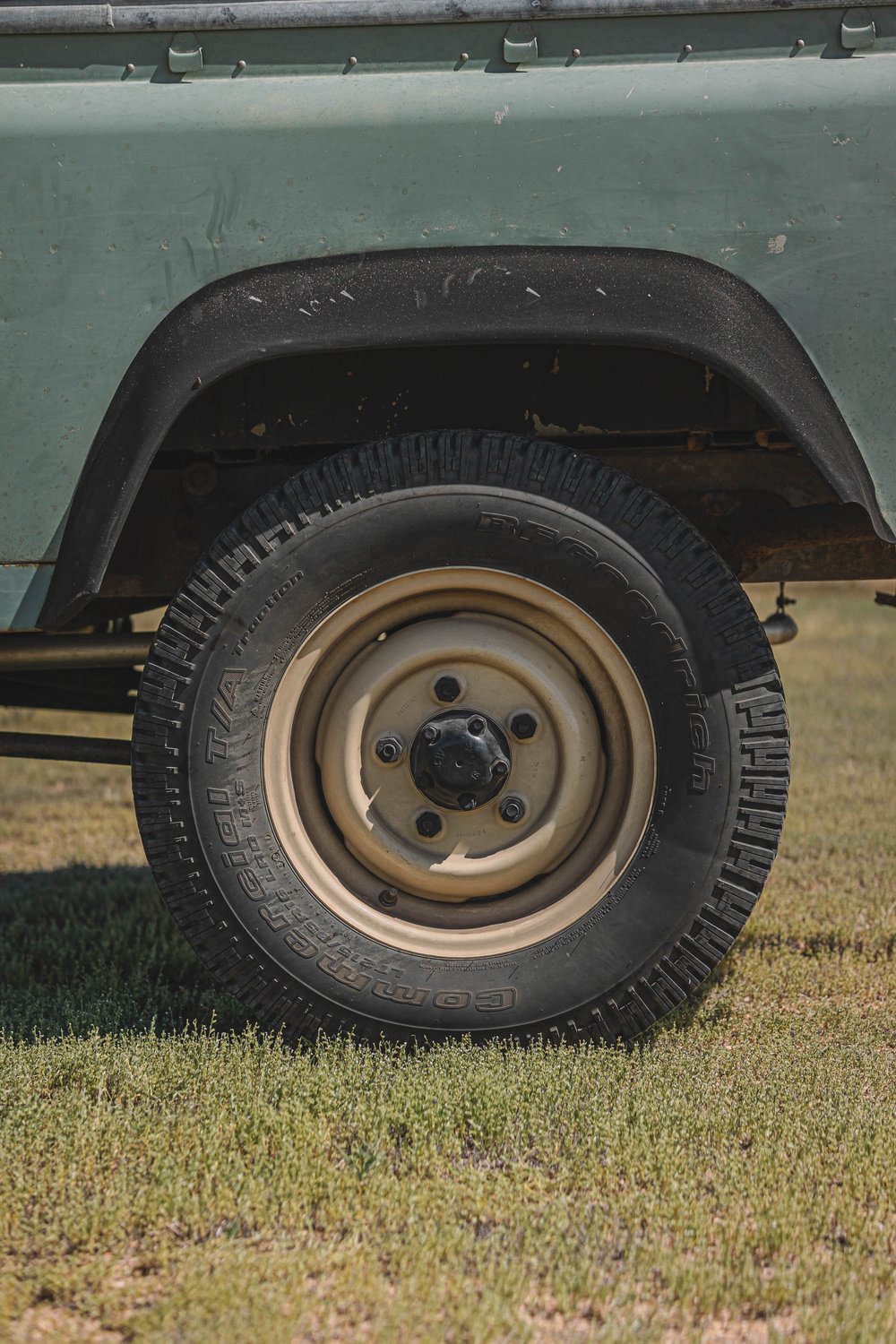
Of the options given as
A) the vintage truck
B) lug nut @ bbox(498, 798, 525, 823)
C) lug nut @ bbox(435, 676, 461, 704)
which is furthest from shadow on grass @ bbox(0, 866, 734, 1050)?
lug nut @ bbox(435, 676, 461, 704)

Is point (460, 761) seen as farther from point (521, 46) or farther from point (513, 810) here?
point (521, 46)

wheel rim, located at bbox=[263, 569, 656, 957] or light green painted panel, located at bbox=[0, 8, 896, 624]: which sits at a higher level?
light green painted panel, located at bbox=[0, 8, 896, 624]

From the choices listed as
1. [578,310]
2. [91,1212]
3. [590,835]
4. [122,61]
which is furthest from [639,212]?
[91,1212]

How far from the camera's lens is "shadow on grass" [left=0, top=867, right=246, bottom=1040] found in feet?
9.51

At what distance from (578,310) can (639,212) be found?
0.22 m

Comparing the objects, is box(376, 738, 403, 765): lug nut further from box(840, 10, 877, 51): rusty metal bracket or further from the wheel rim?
box(840, 10, 877, 51): rusty metal bracket

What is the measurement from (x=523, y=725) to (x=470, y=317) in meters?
0.81

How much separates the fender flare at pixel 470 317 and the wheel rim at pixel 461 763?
498mm

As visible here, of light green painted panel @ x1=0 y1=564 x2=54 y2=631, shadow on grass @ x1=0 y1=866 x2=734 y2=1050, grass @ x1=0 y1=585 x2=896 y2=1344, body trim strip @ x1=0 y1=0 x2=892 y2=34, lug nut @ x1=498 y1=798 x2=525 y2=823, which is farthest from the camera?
shadow on grass @ x1=0 y1=866 x2=734 y2=1050

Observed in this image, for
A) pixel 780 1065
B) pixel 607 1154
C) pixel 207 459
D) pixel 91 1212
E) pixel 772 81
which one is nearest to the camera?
pixel 91 1212

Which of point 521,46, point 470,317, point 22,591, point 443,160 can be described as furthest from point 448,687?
point 521,46

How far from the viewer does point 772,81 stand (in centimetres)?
245

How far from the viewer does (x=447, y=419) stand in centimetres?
280

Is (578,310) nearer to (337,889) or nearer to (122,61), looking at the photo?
(122,61)
